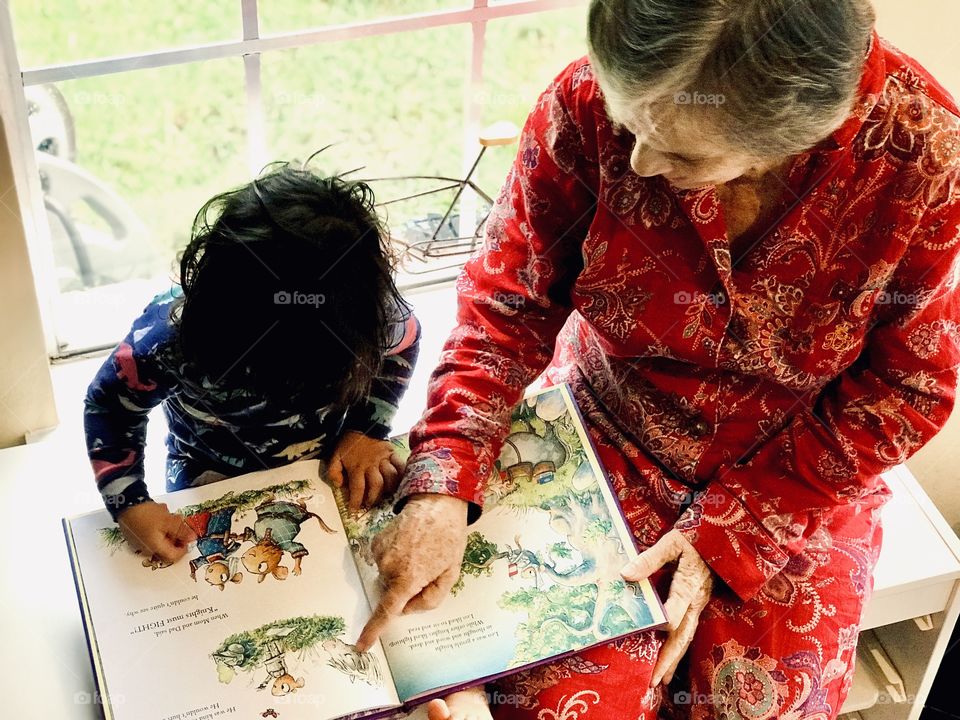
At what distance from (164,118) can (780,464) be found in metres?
1.65

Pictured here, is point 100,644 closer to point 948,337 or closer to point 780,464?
point 780,464

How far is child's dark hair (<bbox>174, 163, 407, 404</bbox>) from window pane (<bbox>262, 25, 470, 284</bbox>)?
1005 mm

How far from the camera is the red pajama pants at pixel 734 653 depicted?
1.08 m

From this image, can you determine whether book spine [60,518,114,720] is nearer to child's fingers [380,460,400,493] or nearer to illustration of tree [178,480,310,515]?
illustration of tree [178,480,310,515]

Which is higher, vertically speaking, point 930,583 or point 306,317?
point 306,317

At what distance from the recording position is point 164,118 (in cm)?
228

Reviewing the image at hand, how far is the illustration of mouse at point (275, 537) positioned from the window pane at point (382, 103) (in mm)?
1005

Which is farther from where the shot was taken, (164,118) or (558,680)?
(164,118)

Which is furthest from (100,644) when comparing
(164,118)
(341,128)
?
(164,118)

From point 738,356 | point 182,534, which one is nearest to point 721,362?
point 738,356

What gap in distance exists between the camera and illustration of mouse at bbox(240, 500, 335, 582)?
1.03m

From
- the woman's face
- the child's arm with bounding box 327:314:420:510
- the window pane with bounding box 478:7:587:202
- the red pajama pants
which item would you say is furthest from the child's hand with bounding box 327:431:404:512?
the window pane with bounding box 478:7:587:202

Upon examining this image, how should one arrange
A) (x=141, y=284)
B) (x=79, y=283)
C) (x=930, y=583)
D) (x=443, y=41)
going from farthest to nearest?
1. (x=443, y=41)
2. (x=79, y=283)
3. (x=141, y=284)
4. (x=930, y=583)

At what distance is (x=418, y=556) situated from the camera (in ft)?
3.38
